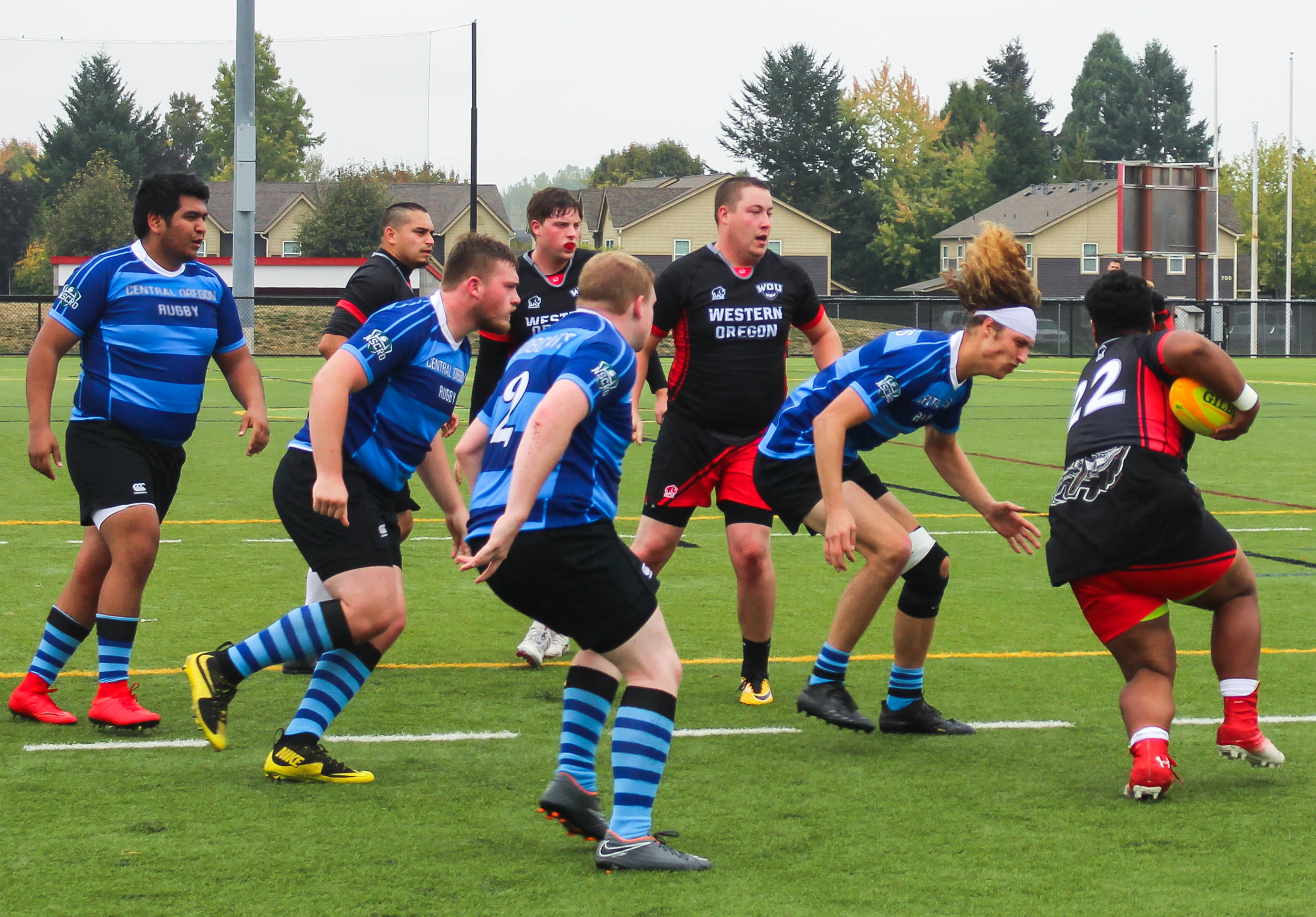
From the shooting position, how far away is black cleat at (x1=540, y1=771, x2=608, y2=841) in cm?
408

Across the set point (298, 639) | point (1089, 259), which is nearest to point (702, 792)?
point (298, 639)

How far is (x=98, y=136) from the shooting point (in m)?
79.9

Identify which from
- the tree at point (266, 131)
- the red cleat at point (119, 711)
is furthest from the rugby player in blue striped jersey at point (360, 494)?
the tree at point (266, 131)

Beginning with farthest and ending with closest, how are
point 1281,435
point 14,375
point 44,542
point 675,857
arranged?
1. point 14,375
2. point 1281,435
3. point 44,542
4. point 675,857

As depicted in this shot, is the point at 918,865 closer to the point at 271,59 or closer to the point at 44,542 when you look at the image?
the point at 44,542

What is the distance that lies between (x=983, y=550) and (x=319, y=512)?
604cm

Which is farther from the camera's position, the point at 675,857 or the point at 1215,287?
the point at 1215,287

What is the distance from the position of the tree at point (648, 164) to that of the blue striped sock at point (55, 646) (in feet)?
347

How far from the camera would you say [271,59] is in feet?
370

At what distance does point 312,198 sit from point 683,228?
1903 centimetres

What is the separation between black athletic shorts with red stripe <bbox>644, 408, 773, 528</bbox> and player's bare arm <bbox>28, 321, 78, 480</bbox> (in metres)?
2.25

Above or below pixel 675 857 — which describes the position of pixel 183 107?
above

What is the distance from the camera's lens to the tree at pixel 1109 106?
361 feet

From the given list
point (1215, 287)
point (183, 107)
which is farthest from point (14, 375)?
point (183, 107)
